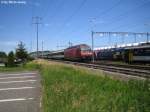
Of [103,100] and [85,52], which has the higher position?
[85,52]

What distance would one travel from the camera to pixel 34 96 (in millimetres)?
13859

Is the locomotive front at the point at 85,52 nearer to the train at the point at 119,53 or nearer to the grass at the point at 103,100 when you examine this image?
the train at the point at 119,53

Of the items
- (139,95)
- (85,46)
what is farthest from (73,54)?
(139,95)

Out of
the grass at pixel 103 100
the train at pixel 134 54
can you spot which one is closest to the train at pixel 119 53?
the train at pixel 134 54

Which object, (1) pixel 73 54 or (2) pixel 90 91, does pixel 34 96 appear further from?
(1) pixel 73 54

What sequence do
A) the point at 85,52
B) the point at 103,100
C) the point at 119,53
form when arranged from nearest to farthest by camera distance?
the point at 103,100 → the point at 85,52 → the point at 119,53

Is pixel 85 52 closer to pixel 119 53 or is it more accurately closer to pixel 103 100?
pixel 119 53

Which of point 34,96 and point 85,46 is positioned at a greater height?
point 85,46

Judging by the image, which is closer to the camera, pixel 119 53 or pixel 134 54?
pixel 134 54

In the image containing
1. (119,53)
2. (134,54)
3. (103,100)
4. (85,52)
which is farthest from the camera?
(119,53)

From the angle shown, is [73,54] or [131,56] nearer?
[131,56]

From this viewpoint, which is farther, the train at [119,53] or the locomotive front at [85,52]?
the locomotive front at [85,52]

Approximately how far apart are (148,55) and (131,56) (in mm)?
6567

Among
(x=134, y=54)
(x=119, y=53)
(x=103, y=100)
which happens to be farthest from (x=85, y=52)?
(x=103, y=100)
